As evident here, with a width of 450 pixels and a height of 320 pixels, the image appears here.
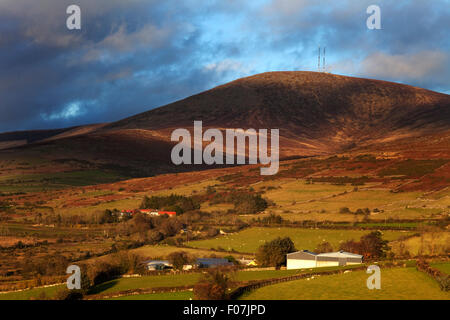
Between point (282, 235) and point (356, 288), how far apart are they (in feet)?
97.9

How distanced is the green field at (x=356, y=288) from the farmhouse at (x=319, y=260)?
7503 millimetres

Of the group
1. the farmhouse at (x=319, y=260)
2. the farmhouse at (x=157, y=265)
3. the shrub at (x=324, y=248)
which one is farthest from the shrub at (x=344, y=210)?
the farmhouse at (x=157, y=265)

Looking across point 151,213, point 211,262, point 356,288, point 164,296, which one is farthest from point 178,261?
point 151,213

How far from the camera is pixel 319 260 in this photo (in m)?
43.1

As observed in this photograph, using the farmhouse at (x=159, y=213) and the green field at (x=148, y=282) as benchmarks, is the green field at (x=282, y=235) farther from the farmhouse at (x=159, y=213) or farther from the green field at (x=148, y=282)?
the farmhouse at (x=159, y=213)

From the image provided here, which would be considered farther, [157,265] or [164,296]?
[157,265]

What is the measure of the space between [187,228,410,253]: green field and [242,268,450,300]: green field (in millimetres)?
19133

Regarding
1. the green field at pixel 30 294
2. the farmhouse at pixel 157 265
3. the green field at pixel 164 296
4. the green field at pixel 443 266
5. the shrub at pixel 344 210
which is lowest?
the green field at pixel 30 294

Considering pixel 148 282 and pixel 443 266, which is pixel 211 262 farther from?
pixel 443 266

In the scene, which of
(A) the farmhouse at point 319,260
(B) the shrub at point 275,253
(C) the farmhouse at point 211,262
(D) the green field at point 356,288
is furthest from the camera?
(C) the farmhouse at point 211,262

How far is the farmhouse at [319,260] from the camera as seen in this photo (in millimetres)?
42312

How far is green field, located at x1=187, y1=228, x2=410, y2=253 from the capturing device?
179 feet

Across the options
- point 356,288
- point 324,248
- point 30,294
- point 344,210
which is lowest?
point 30,294

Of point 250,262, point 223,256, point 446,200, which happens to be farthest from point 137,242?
point 446,200
